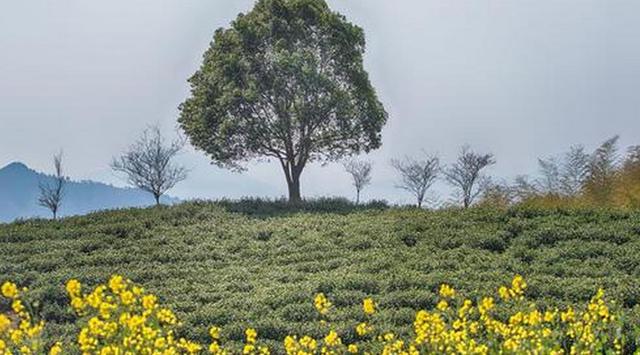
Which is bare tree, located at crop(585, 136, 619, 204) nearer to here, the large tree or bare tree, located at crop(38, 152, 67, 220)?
the large tree

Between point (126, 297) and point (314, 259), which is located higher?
point (314, 259)

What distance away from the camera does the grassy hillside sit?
1038cm

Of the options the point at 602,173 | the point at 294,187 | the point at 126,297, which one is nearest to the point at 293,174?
the point at 294,187

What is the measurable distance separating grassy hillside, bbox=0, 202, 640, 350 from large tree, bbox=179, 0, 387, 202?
6996 millimetres

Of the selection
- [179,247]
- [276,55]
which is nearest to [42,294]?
[179,247]

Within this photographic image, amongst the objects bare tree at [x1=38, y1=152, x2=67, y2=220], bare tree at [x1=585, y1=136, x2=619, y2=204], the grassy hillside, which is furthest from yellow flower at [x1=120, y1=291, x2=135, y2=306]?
bare tree at [x1=38, y1=152, x2=67, y2=220]

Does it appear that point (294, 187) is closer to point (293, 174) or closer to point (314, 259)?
point (293, 174)

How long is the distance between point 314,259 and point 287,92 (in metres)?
12.7

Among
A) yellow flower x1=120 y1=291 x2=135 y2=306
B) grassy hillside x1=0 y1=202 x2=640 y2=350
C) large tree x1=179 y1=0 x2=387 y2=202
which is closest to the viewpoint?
yellow flower x1=120 y1=291 x2=135 y2=306

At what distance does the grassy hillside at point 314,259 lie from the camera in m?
10.4

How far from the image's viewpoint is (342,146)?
26797mm

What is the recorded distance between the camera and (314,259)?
1405cm

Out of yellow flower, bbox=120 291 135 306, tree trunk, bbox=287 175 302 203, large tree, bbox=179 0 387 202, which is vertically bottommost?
yellow flower, bbox=120 291 135 306

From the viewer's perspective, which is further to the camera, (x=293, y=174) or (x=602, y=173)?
(x=293, y=174)
